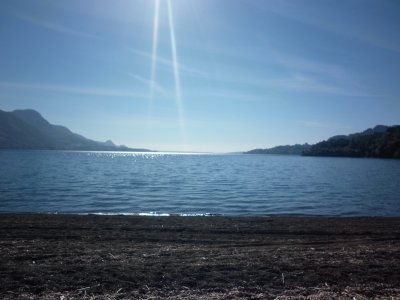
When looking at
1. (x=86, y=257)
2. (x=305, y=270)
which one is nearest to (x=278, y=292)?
(x=305, y=270)

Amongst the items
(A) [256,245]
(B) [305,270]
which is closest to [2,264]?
(B) [305,270]

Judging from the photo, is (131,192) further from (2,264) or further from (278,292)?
(278,292)

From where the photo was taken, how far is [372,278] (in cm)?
1004

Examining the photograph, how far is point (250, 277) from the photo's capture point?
32.8 ft

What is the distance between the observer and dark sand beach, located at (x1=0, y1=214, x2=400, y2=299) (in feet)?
29.1

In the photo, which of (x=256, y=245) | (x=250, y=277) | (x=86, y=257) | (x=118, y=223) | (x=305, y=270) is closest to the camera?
(x=250, y=277)

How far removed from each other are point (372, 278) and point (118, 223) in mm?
16112

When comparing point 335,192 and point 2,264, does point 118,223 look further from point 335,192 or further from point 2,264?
point 335,192

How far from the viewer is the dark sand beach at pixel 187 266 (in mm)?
→ 8883

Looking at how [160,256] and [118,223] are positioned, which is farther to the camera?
[118,223]

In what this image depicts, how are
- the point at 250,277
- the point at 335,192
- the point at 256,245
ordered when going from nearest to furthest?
the point at 250,277 < the point at 256,245 < the point at 335,192

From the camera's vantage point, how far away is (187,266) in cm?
1116

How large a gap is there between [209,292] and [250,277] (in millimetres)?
1592

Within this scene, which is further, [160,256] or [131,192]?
[131,192]
